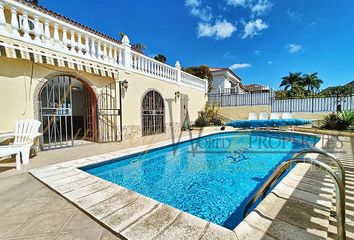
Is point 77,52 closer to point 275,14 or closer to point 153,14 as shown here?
point 153,14

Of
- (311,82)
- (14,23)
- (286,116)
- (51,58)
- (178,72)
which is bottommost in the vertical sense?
(286,116)

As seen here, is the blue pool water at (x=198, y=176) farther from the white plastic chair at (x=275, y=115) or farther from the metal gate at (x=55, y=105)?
the white plastic chair at (x=275, y=115)

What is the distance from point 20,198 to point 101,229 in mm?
1921

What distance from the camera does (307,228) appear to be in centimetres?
195

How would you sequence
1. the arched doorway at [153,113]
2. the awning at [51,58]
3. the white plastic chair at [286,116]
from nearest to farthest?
the awning at [51,58] < the arched doorway at [153,113] < the white plastic chair at [286,116]

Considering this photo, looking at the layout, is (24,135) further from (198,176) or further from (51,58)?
(198,176)

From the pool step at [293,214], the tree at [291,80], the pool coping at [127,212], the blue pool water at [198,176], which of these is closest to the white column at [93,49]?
the blue pool water at [198,176]

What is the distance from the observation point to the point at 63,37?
669 cm

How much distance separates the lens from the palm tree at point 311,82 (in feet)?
124

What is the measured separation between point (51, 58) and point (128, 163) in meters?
4.53

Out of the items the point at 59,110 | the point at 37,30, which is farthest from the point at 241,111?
the point at 37,30

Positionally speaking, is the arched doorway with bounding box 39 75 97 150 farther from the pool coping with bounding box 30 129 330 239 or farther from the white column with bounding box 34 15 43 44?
the pool coping with bounding box 30 129 330 239

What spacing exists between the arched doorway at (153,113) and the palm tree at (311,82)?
39.8 m

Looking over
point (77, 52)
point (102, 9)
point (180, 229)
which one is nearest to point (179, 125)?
point (77, 52)
